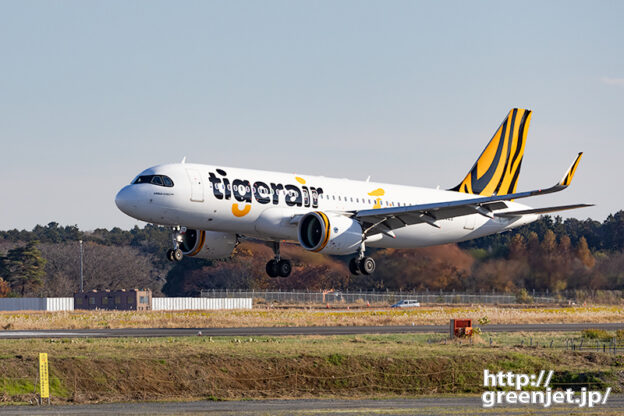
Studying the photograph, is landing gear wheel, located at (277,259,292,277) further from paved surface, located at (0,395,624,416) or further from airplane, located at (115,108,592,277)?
paved surface, located at (0,395,624,416)

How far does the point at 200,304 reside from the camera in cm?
10512

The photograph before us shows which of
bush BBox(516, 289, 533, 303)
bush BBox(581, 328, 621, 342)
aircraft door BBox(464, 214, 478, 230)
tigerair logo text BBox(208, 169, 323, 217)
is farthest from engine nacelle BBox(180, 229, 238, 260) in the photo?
bush BBox(516, 289, 533, 303)

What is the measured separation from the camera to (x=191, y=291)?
4801 inches

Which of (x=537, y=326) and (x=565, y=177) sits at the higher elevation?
(x=565, y=177)

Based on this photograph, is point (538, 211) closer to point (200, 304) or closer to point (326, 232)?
point (326, 232)

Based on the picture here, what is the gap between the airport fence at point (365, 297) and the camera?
78000 mm

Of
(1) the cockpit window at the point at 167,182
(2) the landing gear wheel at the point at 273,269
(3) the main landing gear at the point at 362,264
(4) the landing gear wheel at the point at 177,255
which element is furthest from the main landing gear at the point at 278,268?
(1) the cockpit window at the point at 167,182

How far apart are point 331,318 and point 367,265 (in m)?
21.4

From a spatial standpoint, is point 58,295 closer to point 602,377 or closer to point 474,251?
point 474,251

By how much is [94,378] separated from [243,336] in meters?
16.2

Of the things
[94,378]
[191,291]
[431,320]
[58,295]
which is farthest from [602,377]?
[58,295]

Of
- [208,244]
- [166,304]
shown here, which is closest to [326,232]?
[208,244]

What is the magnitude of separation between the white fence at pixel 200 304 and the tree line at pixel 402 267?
14.6ft

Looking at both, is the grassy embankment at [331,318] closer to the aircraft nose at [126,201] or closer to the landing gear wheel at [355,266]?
the landing gear wheel at [355,266]
